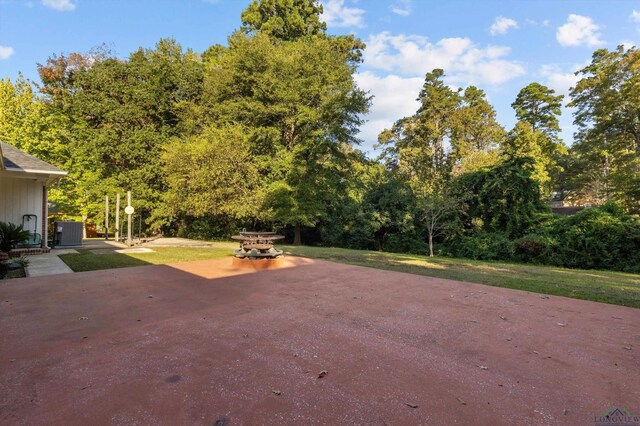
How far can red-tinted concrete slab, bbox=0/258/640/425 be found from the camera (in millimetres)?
1966

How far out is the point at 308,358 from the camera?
2.71 meters

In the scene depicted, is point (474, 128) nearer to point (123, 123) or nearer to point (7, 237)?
point (123, 123)

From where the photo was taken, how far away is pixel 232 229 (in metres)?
19.0

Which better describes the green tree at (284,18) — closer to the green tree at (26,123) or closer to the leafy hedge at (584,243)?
the green tree at (26,123)

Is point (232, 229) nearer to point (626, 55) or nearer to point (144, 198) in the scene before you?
point (144, 198)

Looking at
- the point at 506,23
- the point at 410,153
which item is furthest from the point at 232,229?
the point at 506,23

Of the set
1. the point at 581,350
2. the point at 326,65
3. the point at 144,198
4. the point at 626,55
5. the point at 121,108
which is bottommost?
the point at 581,350

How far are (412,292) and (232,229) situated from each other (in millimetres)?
15392

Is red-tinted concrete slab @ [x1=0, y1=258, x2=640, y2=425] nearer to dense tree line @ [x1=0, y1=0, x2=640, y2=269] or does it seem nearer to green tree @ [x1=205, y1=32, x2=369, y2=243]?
dense tree line @ [x1=0, y1=0, x2=640, y2=269]

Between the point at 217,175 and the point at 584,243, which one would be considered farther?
the point at 217,175

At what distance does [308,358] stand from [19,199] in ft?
40.1

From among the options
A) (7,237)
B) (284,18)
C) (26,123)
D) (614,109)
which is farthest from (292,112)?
(614,109)

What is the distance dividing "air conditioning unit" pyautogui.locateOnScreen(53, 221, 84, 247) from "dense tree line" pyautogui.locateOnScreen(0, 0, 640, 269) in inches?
189

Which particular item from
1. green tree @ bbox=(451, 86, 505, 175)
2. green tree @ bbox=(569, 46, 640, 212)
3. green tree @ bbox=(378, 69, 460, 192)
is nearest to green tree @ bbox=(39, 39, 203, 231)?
green tree @ bbox=(378, 69, 460, 192)
